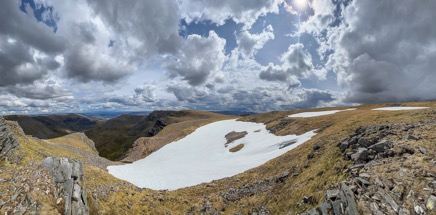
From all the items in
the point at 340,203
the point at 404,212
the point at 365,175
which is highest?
the point at 365,175

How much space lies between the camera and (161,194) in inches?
1436

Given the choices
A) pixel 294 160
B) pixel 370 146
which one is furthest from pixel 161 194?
pixel 370 146

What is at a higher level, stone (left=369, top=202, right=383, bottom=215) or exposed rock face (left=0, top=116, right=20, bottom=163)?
exposed rock face (left=0, top=116, right=20, bottom=163)

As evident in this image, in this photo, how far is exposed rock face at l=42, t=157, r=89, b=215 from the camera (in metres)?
19.2

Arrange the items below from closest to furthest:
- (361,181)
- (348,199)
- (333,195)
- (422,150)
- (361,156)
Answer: (348,199), (361,181), (333,195), (422,150), (361,156)

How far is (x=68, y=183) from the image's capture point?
2064 centimetres

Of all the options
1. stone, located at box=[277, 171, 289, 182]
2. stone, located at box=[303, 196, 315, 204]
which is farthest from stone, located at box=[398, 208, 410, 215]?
stone, located at box=[277, 171, 289, 182]

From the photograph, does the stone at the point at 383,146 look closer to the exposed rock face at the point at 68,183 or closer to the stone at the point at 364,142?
the stone at the point at 364,142

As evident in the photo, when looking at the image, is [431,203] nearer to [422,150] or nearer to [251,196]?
[422,150]

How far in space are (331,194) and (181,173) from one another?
3830 centimetres

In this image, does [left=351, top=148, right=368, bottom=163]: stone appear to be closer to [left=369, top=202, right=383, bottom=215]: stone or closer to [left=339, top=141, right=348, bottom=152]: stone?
[left=339, top=141, right=348, bottom=152]: stone

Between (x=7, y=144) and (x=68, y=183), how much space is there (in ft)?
47.7

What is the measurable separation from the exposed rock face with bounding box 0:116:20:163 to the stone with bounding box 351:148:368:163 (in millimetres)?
38550

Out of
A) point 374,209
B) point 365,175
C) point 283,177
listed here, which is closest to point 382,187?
point 365,175
